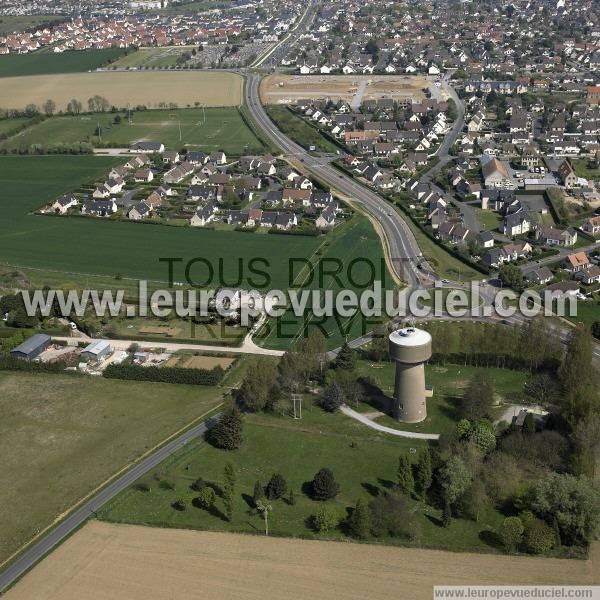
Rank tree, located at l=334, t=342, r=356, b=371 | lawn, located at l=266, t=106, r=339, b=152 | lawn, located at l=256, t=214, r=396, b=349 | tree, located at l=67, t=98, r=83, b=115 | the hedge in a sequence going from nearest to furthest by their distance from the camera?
tree, located at l=334, t=342, r=356, b=371 < the hedge < lawn, located at l=256, t=214, r=396, b=349 < lawn, located at l=266, t=106, r=339, b=152 < tree, located at l=67, t=98, r=83, b=115

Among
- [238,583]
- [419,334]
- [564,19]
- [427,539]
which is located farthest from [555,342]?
[564,19]

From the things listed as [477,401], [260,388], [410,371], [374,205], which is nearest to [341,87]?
[374,205]

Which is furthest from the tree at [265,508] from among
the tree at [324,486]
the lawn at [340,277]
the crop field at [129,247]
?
the crop field at [129,247]

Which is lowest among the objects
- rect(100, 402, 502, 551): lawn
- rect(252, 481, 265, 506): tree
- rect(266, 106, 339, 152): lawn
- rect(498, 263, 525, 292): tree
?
rect(100, 402, 502, 551): lawn

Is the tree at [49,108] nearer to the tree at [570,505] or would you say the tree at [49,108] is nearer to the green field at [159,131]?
the green field at [159,131]

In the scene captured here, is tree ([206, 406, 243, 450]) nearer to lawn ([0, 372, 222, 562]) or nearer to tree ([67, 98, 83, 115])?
lawn ([0, 372, 222, 562])

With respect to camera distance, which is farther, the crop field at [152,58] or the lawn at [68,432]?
the crop field at [152,58]

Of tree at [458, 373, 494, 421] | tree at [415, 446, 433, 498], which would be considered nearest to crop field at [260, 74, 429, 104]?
tree at [458, 373, 494, 421]
